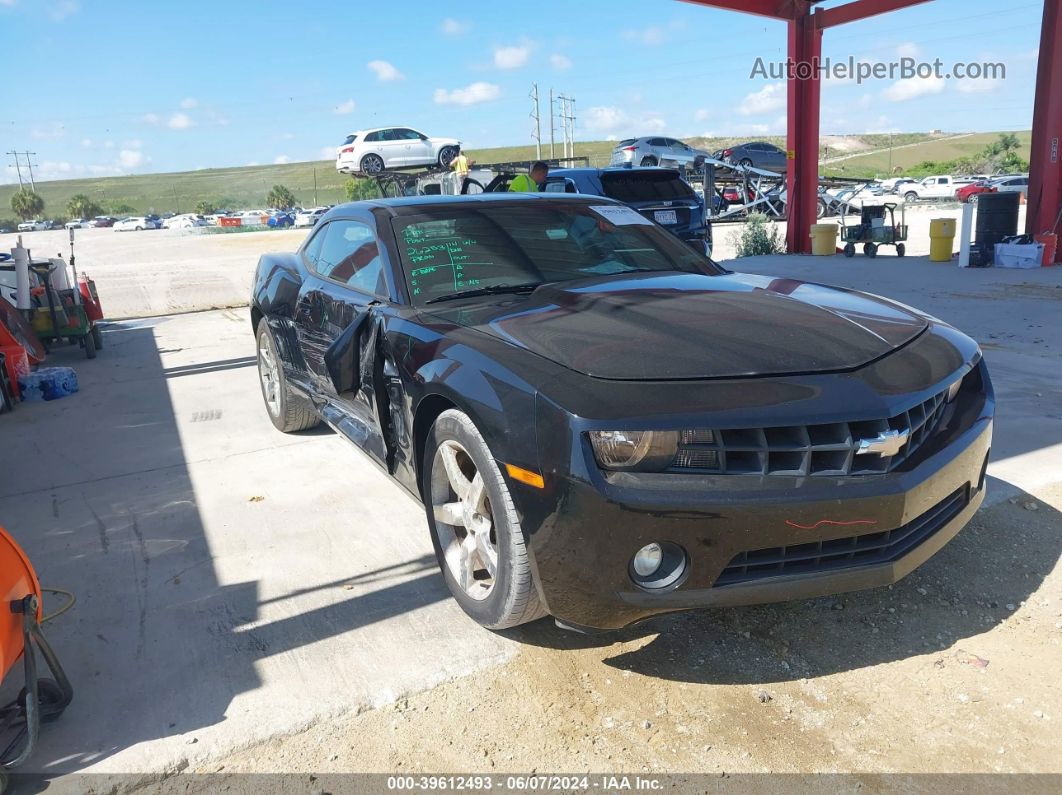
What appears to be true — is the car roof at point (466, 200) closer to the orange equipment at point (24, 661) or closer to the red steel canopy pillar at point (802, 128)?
the orange equipment at point (24, 661)

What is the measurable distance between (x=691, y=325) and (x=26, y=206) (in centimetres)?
12404

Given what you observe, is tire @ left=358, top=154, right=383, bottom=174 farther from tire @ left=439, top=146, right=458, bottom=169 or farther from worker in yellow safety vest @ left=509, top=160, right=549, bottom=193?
worker in yellow safety vest @ left=509, top=160, right=549, bottom=193

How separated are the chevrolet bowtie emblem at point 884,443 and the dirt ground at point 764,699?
2.45 ft

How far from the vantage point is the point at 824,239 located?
1522 centimetres

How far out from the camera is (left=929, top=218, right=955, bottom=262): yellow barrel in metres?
13.1

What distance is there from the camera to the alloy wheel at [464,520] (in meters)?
2.54

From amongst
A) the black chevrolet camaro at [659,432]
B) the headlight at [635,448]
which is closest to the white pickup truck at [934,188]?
the black chevrolet camaro at [659,432]

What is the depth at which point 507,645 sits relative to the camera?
2.63 metres

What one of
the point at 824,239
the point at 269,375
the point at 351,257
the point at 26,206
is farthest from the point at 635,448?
the point at 26,206

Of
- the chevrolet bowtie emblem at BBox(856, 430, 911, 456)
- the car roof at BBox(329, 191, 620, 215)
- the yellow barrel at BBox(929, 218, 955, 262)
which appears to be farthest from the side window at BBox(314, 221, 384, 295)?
the yellow barrel at BBox(929, 218, 955, 262)

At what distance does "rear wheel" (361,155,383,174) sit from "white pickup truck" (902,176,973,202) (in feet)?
101

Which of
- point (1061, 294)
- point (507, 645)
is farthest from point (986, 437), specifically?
point (1061, 294)

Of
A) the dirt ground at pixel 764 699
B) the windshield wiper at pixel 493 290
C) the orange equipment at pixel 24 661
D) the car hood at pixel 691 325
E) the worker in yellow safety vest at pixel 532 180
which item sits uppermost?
the worker in yellow safety vest at pixel 532 180

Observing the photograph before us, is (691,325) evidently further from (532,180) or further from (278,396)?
(532,180)
